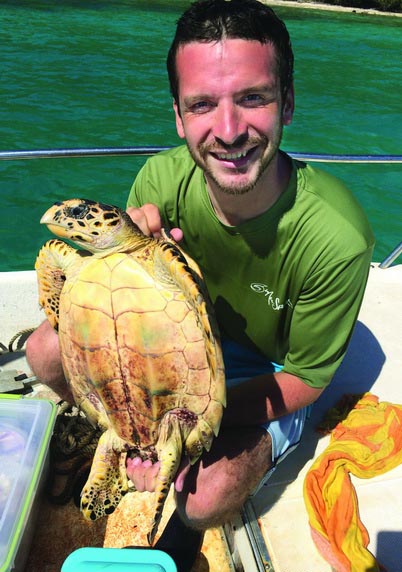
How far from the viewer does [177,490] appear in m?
1.60

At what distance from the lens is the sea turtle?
1.30 meters

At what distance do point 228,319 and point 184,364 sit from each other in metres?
0.43

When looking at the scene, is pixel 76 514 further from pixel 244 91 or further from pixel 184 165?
pixel 244 91

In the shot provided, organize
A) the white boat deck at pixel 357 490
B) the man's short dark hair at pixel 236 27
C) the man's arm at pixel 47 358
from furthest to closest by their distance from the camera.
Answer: the man's arm at pixel 47 358
the white boat deck at pixel 357 490
the man's short dark hair at pixel 236 27

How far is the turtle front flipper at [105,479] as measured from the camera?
150 centimetres

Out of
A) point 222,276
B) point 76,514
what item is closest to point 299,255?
point 222,276

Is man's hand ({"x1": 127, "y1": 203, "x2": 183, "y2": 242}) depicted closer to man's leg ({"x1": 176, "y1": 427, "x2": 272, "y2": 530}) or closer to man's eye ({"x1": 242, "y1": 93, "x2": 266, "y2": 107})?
man's eye ({"x1": 242, "y1": 93, "x2": 266, "y2": 107})

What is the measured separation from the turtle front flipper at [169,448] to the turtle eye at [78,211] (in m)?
0.59

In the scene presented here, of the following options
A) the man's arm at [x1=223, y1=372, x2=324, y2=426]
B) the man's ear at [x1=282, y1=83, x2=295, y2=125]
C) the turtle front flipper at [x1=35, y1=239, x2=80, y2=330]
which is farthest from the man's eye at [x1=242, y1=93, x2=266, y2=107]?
the man's arm at [x1=223, y1=372, x2=324, y2=426]

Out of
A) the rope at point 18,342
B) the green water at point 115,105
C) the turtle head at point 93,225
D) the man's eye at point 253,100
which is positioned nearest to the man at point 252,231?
the man's eye at point 253,100

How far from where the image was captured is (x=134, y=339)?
1.35m

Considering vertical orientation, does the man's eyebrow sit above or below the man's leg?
above

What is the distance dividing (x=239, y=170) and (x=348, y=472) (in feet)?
3.72

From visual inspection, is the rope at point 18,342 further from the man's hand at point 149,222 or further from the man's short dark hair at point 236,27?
the man's short dark hair at point 236,27
